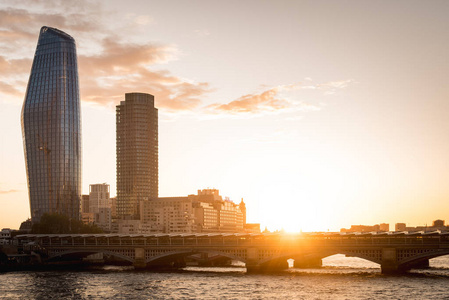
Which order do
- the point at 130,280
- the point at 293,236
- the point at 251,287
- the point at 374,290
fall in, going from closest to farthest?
the point at 374,290 → the point at 251,287 → the point at 130,280 → the point at 293,236

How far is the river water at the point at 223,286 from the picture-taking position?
434 ft

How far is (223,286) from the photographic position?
490 feet

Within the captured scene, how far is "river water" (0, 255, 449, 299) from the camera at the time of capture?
434 feet

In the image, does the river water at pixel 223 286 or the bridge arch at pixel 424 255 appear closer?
the river water at pixel 223 286

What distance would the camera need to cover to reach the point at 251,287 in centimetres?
14625

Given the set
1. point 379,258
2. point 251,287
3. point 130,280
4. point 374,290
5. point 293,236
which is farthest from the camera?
point 293,236

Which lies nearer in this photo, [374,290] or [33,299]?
[33,299]

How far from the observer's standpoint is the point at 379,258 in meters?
179

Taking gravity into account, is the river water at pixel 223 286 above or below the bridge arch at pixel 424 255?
below

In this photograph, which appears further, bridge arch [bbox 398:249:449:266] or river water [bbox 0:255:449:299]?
bridge arch [bbox 398:249:449:266]

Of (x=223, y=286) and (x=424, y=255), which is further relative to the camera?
(x=424, y=255)

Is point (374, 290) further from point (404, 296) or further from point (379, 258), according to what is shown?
point (379, 258)

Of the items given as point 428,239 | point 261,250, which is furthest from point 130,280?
point 428,239

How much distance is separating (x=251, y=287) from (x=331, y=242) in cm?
4935
